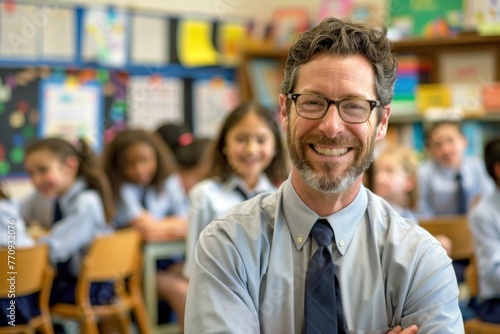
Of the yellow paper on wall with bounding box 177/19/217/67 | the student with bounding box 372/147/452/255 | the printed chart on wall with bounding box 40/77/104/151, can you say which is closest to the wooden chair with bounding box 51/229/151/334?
the student with bounding box 372/147/452/255

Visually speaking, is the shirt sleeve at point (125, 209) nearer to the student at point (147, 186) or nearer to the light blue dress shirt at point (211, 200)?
the student at point (147, 186)

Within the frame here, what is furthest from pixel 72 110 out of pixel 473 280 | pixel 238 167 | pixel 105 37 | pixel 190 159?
pixel 473 280

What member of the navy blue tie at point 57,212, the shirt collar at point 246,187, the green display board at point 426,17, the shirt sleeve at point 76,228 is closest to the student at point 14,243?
the shirt sleeve at point 76,228

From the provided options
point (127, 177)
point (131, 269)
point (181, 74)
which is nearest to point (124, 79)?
point (181, 74)

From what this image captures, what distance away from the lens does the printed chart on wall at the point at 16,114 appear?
5383 mm

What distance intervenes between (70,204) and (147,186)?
710 millimetres

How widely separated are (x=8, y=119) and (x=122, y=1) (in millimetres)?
1348

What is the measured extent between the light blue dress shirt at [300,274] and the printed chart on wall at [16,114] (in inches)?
160

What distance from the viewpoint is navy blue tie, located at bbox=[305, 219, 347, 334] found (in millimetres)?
1587

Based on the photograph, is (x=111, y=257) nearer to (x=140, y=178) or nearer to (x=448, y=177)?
(x=140, y=178)

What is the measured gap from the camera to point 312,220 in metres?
1.69

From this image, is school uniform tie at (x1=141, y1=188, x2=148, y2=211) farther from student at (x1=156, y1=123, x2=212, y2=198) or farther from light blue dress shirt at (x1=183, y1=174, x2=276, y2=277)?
light blue dress shirt at (x1=183, y1=174, x2=276, y2=277)

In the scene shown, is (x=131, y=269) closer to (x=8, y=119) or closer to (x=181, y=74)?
(x=8, y=119)

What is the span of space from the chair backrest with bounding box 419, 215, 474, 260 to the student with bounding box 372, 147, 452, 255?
0.14 feet
